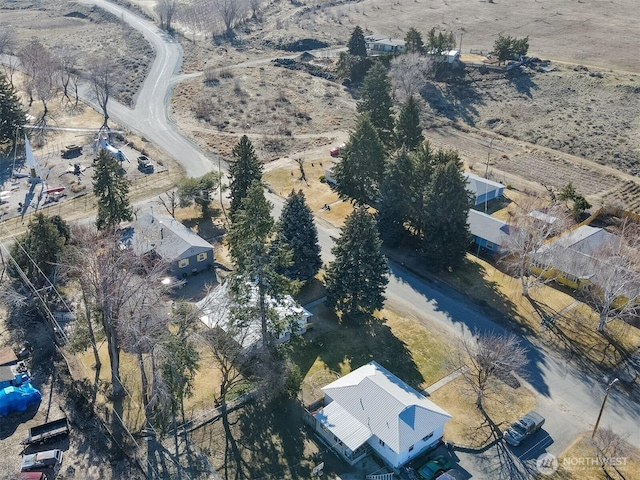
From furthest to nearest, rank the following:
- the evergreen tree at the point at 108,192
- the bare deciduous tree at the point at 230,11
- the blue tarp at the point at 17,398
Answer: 1. the bare deciduous tree at the point at 230,11
2. the evergreen tree at the point at 108,192
3. the blue tarp at the point at 17,398

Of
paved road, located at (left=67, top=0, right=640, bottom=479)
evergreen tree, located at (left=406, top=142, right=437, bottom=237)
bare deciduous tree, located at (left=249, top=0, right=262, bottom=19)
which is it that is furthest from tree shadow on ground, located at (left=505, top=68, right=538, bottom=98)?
bare deciduous tree, located at (left=249, top=0, right=262, bottom=19)

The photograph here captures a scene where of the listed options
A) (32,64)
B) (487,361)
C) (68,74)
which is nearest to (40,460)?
(487,361)

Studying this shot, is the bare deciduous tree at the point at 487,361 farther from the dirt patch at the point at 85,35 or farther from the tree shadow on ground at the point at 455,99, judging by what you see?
the dirt patch at the point at 85,35

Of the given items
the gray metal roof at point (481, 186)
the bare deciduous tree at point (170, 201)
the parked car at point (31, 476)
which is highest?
the gray metal roof at point (481, 186)

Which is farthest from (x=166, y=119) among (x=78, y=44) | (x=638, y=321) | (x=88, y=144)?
(x=638, y=321)

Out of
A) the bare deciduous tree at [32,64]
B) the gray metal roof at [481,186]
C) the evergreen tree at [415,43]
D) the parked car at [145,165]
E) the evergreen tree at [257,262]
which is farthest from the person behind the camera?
the evergreen tree at [415,43]

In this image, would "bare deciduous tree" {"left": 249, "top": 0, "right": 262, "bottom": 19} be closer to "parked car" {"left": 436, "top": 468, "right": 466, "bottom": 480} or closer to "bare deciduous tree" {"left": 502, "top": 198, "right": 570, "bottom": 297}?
"bare deciduous tree" {"left": 502, "top": 198, "right": 570, "bottom": 297}

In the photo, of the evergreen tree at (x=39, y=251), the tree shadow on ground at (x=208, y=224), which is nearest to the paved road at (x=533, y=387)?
the tree shadow on ground at (x=208, y=224)
